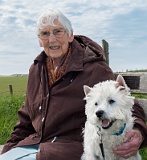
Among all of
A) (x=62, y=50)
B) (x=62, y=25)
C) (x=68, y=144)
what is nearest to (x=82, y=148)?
(x=68, y=144)

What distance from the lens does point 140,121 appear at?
404 centimetres

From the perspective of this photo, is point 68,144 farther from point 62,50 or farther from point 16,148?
point 62,50

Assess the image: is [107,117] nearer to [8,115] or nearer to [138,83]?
[138,83]

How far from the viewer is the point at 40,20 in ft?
14.4

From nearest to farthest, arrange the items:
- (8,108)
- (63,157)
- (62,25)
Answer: (63,157) → (62,25) → (8,108)

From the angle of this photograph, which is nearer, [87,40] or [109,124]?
[109,124]

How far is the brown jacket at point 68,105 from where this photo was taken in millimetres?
4121

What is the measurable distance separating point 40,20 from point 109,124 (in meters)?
1.58

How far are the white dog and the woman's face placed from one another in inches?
32.0

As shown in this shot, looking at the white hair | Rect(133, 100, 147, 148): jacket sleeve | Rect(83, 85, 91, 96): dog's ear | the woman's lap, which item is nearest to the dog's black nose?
Rect(83, 85, 91, 96): dog's ear

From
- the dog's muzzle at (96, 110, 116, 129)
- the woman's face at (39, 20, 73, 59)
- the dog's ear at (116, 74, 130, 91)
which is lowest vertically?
the dog's muzzle at (96, 110, 116, 129)

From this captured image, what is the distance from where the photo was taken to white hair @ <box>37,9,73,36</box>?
4.33 meters

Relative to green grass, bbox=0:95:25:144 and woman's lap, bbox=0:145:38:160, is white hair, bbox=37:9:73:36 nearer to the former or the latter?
woman's lap, bbox=0:145:38:160

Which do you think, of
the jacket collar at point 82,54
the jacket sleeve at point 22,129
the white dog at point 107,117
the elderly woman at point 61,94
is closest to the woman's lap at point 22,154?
the elderly woman at point 61,94
